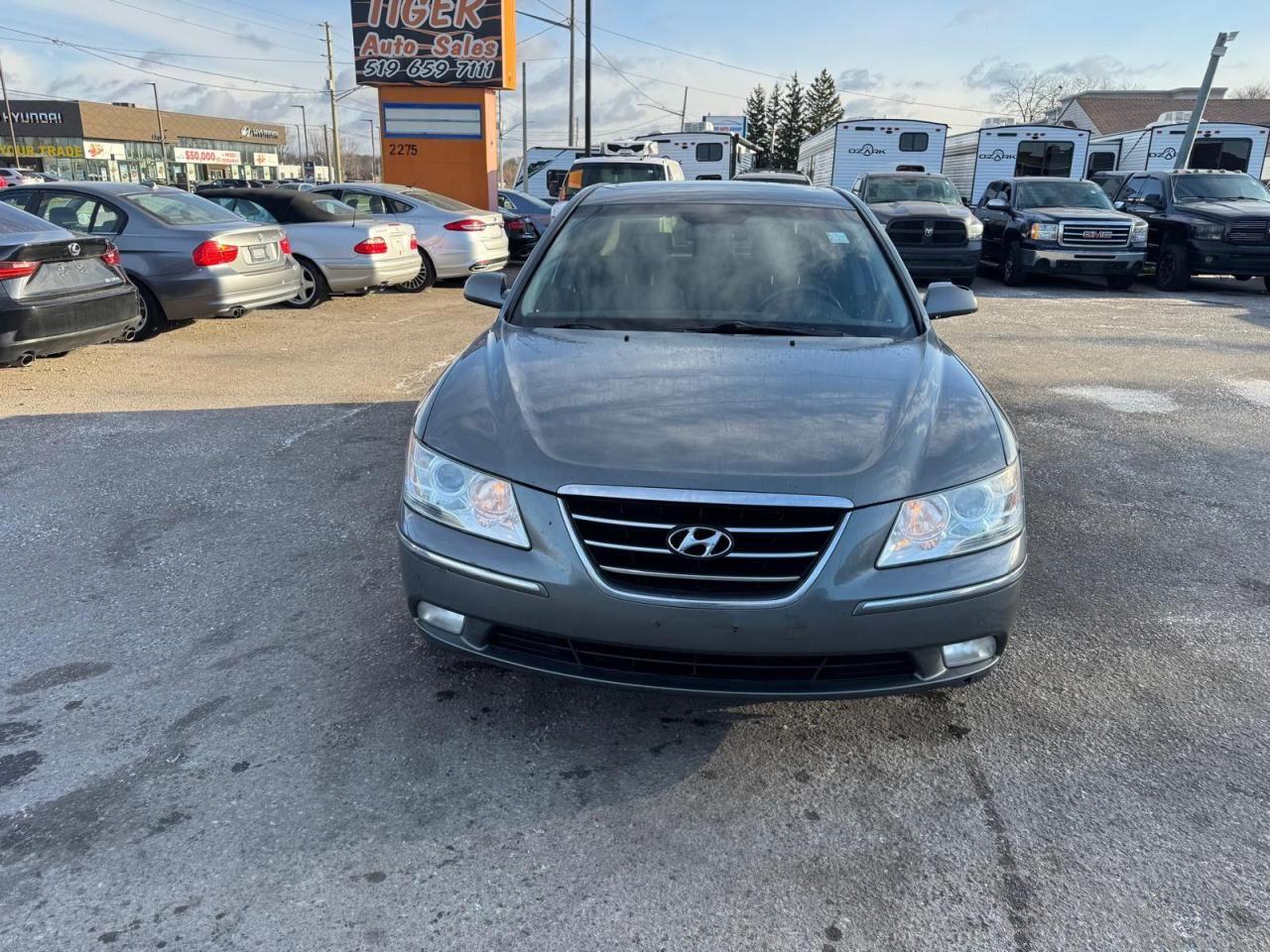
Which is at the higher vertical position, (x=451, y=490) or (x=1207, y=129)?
(x=1207, y=129)

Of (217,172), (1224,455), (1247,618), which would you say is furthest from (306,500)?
(217,172)

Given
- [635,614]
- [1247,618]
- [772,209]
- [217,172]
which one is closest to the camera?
[635,614]

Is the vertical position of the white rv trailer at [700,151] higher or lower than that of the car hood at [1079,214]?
higher

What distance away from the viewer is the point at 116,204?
8922 mm

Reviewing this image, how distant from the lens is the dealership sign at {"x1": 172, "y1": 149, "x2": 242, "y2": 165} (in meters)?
85.2

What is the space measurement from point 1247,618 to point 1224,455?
263 cm

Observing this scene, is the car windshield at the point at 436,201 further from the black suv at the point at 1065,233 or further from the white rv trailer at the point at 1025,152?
the white rv trailer at the point at 1025,152

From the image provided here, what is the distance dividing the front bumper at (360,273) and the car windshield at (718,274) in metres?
7.79

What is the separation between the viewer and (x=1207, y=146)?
2300 centimetres

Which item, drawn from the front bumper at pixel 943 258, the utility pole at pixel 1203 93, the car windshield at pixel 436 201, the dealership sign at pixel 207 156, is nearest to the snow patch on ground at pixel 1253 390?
the front bumper at pixel 943 258

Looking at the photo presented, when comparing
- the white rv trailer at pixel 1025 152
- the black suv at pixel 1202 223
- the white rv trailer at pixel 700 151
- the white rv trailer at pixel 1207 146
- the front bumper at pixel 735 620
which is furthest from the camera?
the white rv trailer at pixel 700 151

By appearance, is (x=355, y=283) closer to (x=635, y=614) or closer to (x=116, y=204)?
(x=116, y=204)

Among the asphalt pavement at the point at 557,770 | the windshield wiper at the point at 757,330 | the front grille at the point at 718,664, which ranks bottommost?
the asphalt pavement at the point at 557,770

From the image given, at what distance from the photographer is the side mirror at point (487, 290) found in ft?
13.8
